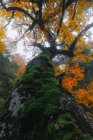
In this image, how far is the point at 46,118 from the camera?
160 inches

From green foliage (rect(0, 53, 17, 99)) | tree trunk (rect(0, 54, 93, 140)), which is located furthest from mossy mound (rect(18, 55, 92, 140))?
green foliage (rect(0, 53, 17, 99))

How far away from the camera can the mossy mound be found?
3428mm

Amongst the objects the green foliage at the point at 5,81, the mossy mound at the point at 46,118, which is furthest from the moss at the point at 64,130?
the green foliage at the point at 5,81

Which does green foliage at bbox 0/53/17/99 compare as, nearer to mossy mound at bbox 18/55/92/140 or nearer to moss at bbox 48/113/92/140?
mossy mound at bbox 18/55/92/140

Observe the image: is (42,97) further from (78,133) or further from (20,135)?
(78,133)

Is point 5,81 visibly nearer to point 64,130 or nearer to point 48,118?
point 48,118

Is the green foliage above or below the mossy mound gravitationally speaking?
above

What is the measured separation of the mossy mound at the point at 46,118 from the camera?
11.2ft

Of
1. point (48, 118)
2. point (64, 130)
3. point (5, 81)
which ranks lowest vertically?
point (64, 130)

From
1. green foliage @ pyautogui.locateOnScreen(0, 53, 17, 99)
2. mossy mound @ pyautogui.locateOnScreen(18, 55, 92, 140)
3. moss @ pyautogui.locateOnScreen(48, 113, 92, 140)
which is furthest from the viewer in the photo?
green foliage @ pyautogui.locateOnScreen(0, 53, 17, 99)

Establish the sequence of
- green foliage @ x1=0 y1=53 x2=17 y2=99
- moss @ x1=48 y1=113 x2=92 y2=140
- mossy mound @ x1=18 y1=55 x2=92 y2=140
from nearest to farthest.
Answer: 1. moss @ x1=48 y1=113 x2=92 y2=140
2. mossy mound @ x1=18 y1=55 x2=92 y2=140
3. green foliage @ x1=0 y1=53 x2=17 y2=99

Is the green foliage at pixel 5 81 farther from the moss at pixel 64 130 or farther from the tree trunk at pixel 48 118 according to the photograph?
the moss at pixel 64 130

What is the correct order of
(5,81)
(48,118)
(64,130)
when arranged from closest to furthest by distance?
1. (64,130)
2. (48,118)
3. (5,81)

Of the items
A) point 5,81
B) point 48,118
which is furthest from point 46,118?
point 5,81
